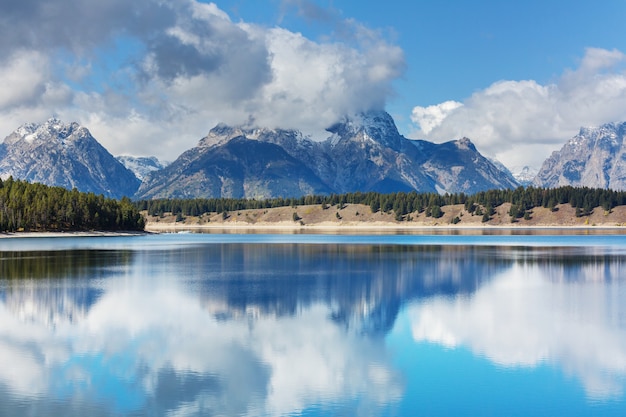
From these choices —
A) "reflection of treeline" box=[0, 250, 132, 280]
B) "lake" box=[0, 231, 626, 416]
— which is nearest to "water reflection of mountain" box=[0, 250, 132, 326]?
"reflection of treeline" box=[0, 250, 132, 280]

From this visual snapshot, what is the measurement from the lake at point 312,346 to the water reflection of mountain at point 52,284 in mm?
264

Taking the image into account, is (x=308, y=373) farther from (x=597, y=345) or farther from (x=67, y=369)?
(x=597, y=345)

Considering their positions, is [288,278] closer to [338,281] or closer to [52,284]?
[338,281]

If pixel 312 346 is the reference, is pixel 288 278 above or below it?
below

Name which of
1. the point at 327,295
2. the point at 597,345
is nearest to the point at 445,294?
the point at 327,295

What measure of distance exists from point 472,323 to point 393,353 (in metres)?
10.8

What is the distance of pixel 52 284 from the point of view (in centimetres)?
6184

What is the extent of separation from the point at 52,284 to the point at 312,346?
36.7 metres

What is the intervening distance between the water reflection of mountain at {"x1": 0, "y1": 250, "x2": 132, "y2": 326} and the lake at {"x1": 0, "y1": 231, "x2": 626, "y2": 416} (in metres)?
0.26

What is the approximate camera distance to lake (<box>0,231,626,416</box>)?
2552 cm

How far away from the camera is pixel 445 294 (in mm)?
57188

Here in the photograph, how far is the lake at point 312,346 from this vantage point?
2552 cm

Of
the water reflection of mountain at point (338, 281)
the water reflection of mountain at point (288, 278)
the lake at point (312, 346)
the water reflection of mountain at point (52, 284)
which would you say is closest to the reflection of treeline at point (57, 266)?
the water reflection of mountain at point (52, 284)

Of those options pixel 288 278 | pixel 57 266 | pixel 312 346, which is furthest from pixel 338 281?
pixel 57 266
